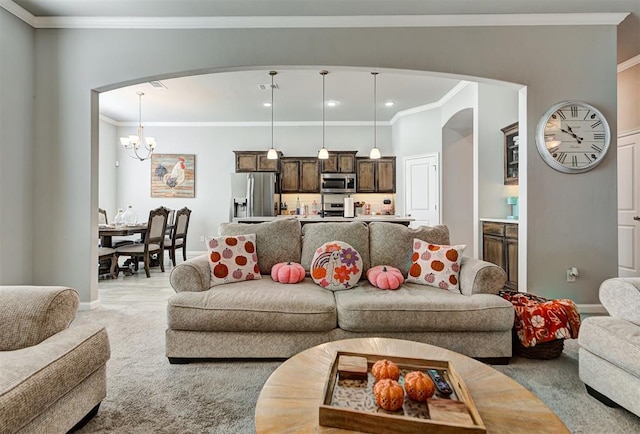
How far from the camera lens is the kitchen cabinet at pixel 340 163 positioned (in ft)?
22.9

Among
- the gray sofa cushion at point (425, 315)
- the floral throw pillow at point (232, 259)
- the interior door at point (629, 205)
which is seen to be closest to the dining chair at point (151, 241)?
the floral throw pillow at point (232, 259)

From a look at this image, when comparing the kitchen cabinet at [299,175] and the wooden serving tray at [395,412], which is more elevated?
the kitchen cabinet at [299,175]

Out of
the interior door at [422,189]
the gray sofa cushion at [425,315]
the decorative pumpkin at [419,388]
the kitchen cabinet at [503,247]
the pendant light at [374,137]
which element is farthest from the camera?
the interior door at [422,189]

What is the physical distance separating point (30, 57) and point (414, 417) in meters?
4.52

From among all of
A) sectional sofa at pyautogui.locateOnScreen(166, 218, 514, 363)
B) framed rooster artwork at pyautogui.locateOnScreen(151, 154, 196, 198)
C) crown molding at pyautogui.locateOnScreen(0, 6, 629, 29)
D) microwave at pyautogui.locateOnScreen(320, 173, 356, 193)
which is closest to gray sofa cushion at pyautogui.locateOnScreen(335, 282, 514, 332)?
sectional sofa at pyautogui.locateOnScreen(166, 218, 514, 363)

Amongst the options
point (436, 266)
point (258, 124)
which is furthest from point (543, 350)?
point (258, 124)

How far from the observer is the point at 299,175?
7.05 m

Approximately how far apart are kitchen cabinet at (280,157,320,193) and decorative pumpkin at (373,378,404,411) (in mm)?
6115

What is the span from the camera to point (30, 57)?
3248 millimetres

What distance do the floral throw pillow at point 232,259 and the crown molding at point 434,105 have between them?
4214mm

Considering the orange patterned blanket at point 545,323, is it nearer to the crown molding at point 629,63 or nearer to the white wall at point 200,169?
the crown molding at point 629,63

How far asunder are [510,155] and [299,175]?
4.06 meters

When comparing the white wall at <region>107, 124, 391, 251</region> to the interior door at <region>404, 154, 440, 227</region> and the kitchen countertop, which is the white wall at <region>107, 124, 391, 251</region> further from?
the kitchen countertop

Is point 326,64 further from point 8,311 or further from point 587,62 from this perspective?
point 8,311
